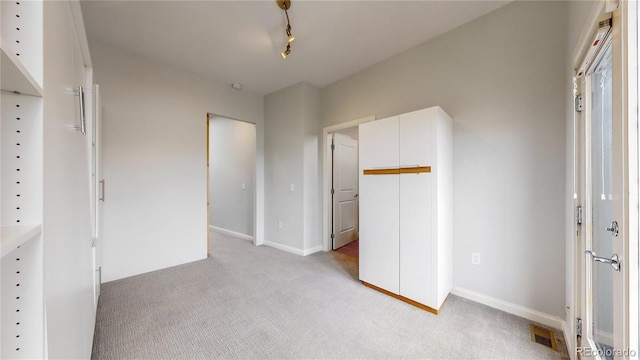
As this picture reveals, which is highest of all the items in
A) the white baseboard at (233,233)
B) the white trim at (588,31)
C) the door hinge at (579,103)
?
the white trim at (588,31)

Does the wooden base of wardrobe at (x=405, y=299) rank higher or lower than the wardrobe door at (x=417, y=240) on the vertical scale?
lower

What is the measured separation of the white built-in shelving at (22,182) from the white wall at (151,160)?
8.28 feet

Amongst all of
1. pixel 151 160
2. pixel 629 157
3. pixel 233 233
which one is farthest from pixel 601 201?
pixel 233 233

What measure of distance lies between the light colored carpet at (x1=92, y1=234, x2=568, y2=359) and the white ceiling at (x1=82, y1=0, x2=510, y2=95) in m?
2.68

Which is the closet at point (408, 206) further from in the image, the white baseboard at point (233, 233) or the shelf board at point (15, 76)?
the white baseboard at point (233, 233)

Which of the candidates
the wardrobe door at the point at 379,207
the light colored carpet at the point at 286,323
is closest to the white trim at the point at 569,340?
the light colored carpet at the point at 286,323

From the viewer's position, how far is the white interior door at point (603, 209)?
0.90 metres

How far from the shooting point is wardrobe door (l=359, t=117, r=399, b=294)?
2.26m

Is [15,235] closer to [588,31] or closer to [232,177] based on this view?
[588,31]

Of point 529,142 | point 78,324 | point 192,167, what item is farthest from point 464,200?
point 192,167

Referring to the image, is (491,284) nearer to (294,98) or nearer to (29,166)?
(29,166)

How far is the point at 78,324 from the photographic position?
1079 millimetres

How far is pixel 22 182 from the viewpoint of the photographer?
0.60m

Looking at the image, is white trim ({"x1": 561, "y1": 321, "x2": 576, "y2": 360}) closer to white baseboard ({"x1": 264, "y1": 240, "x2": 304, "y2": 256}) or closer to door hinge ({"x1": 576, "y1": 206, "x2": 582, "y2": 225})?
door hinge ({"x1": 576, "y1": 206, "x2": 582, "y2": 225})
